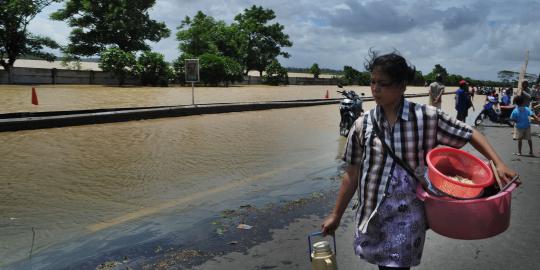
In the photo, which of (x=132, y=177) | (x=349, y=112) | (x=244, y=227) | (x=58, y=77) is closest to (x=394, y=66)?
(x=244, y=227)

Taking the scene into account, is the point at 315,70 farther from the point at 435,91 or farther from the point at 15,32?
the point at 435,91

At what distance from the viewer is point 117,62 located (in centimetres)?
3428

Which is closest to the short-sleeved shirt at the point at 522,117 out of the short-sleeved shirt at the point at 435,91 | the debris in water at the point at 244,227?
the short-sleeved shirt at the point at 435,91

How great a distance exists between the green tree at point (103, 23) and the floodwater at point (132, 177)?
1155 inches

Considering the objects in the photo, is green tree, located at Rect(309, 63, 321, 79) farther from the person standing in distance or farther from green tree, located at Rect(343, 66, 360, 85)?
the person standing in distance

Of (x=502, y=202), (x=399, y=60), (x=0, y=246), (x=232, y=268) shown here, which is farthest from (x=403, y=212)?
(x=0, y=246)

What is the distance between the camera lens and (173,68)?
3791cm

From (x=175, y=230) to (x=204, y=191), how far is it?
1.66m

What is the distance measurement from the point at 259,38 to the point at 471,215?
60.4 meters

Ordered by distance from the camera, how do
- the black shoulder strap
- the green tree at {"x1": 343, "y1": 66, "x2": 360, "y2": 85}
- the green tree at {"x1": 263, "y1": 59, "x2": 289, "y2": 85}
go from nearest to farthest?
the black shoulder strap < the green tree at {"x1": 263, "y1": 59, "x2": 289, "y2": 85} < the green tree at {"x1": 343, "y1": 66, "x2": 360, "y2": 85}

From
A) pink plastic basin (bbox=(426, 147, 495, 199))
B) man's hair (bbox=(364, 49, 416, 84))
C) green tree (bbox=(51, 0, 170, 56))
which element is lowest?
pink plastic basin (bbox=(426, 147, 495, 199))

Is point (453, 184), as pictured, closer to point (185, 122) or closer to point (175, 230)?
point (175, 230)

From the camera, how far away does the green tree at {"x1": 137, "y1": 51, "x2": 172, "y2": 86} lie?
3473 centimetres

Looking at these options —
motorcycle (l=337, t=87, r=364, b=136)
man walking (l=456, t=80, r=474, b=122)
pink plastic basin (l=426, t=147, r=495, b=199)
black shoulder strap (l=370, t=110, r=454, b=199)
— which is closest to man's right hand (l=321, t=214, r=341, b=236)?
black shoulder strap (l=370, t=110, r=454, b=199)
